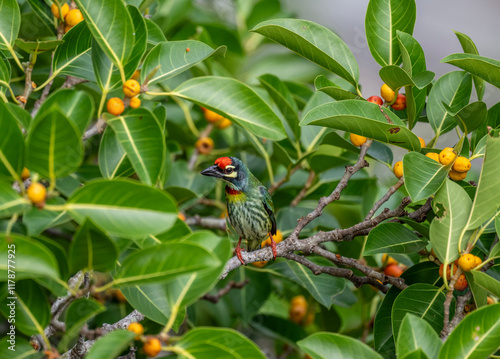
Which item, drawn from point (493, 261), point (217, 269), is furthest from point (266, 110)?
point (493, 261)

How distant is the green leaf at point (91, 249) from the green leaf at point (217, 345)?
33 cm

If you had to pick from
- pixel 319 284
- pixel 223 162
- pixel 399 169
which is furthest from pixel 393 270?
pixel 223 162

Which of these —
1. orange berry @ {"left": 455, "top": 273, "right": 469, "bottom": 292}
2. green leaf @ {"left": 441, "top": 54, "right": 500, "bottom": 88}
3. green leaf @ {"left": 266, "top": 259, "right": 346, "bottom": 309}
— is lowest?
green leaf @ {"left": 266, "top": 259, "right": 346, "bottom": 309}

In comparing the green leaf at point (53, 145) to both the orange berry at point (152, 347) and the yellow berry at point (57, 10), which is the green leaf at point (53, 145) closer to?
the orange berry at point (152, 347)

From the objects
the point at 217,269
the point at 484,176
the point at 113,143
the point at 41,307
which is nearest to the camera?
the point at 217,269

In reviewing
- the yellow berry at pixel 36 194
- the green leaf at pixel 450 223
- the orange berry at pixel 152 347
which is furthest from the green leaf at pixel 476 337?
the yellow berry at pixel 36 194

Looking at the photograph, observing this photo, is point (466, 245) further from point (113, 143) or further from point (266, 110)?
point (113, 143)

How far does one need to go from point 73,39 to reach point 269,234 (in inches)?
63.7

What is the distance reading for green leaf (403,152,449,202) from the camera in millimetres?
2092

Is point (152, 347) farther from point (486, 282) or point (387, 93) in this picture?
point (387, 93)

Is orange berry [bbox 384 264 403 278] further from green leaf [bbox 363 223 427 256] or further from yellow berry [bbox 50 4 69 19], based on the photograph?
yellow berry [bbox 50 4 69 19]

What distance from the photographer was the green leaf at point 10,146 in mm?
1583

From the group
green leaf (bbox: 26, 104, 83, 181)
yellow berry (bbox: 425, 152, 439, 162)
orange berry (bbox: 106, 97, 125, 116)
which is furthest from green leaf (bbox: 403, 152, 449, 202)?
green leaf (bbox: 26, 104, 83, 181)

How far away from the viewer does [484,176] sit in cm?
202
